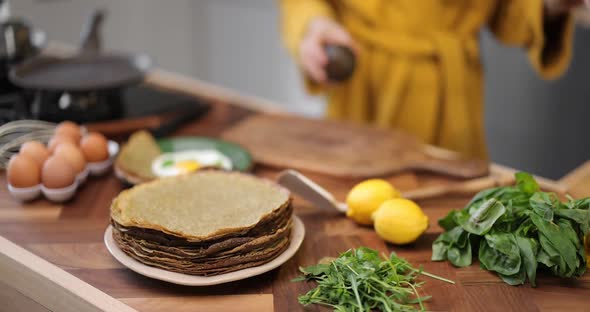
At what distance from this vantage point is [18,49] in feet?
5.57

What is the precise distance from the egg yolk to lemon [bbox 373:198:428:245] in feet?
1.42

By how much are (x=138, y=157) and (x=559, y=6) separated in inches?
42.1

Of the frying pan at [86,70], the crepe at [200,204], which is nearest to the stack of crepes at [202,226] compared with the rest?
the crepe at [200,204]

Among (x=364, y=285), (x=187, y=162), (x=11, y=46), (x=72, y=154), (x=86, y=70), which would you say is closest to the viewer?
(x=364, y=285)

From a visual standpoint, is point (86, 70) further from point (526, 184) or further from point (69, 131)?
point (526, 184)

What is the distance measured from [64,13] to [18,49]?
4.68 ft

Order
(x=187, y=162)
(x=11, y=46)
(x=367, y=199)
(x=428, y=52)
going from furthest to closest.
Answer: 1. (x=428, y=52)
2. (x=11, y=46)
3. (x=187, y=162)
4. (x=367, y=199)

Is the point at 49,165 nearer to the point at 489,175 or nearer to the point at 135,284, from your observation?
the point at 135,284

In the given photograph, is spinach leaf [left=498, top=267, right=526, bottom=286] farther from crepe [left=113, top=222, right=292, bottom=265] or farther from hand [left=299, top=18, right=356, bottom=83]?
hand [left=299, top=18, right=356, bottom=83]

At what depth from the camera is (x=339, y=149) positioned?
1509 mm

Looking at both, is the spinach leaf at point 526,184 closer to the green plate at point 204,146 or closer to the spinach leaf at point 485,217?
the spinach leaf at point 485,217

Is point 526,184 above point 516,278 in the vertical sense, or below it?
above

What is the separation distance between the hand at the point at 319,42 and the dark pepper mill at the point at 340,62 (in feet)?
0.21

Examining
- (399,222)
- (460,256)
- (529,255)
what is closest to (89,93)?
(399,222)
